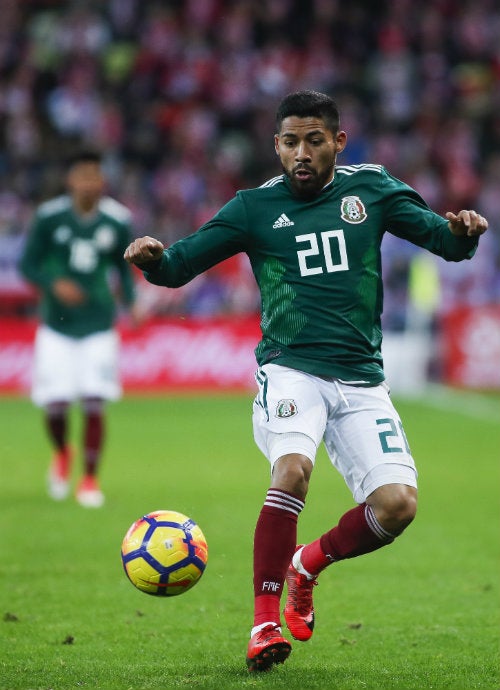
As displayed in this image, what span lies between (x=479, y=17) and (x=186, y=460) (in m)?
16.1

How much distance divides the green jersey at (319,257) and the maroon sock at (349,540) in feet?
1.86

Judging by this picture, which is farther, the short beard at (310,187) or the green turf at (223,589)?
the short beard at (310,187)

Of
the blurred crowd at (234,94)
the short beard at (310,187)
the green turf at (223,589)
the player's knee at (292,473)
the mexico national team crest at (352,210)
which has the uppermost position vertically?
the blurred crowd at (234,94)

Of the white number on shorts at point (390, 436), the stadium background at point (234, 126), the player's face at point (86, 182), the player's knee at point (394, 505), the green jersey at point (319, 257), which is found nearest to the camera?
the player's knee at point (394, 505)

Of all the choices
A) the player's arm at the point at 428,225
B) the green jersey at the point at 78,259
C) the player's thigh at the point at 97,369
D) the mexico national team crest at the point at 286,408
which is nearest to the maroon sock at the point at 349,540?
the mexico national team crest at the point at 286,408

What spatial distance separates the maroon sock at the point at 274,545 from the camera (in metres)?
4.64

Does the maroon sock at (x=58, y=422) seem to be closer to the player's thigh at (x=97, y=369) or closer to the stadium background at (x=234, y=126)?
the player's thigh at (x=97, y=369)

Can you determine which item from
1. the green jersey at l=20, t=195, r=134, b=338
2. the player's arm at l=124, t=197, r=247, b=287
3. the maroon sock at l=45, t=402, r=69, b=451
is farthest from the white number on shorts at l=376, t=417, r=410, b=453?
the maroon sock at l=45, t=402, r=69, b=451

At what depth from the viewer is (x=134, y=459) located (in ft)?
38.2

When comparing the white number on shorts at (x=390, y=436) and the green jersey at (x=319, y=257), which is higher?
the green jersey at (x=319, y=257)

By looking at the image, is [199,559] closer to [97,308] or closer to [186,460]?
[97,308]

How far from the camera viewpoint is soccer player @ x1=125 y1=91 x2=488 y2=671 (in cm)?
485

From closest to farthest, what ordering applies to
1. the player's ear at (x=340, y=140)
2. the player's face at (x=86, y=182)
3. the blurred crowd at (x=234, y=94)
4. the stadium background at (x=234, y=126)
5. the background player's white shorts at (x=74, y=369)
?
the player's ear at (x=340, y=140), the player's face at (x=86, y=182), the background player's white shorts at (x=74, y=369), the stadium background at (x=234, y=126), the blurred crowd at (x=234, y=94)

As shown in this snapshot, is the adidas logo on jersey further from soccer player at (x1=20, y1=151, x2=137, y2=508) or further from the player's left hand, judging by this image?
soccer player at (x1=20, y1=151, x2=137, y2=508)
